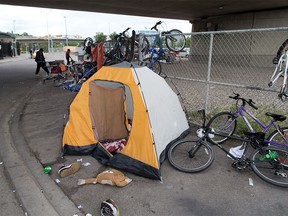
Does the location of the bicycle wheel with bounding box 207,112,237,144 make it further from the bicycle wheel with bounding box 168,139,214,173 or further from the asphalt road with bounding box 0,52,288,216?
the bicycle wheel with bounding box 168,139,214,173

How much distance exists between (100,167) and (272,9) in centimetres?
1831

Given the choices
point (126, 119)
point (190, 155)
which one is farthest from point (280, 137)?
point (126, 119)

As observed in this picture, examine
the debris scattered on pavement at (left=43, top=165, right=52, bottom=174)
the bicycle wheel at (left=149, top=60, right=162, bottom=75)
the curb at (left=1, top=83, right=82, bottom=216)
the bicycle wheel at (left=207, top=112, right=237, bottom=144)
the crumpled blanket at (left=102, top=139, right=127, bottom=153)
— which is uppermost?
the bicycle wheel at (left=149, top=60, right=162, bottom=75)

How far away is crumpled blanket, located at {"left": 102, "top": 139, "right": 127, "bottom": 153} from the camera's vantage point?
3945mm

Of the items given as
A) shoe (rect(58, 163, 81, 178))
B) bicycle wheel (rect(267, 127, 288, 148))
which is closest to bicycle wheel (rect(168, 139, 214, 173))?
bicycle wheel (rect(267, 127, 288, 148))

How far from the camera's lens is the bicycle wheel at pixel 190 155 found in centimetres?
339

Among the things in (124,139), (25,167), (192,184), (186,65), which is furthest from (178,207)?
(186,65)

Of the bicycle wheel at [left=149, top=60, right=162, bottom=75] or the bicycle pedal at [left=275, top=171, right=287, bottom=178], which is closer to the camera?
the bicycle pedal at [left=275, top=171, right=287, bottom=178]

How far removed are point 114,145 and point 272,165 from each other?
8.23 feet

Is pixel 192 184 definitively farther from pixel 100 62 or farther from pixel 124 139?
pixel 100 62

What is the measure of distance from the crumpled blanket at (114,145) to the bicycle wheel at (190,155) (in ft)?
→ 3.03

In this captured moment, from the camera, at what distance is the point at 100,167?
3488mm

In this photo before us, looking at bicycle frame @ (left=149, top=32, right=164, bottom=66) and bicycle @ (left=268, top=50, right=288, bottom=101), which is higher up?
bicycle frame @ (left=149, top=32, right=164, bottom=66)

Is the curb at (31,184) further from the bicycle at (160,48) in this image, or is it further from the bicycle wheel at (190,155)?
the bicycle at (160,48)
